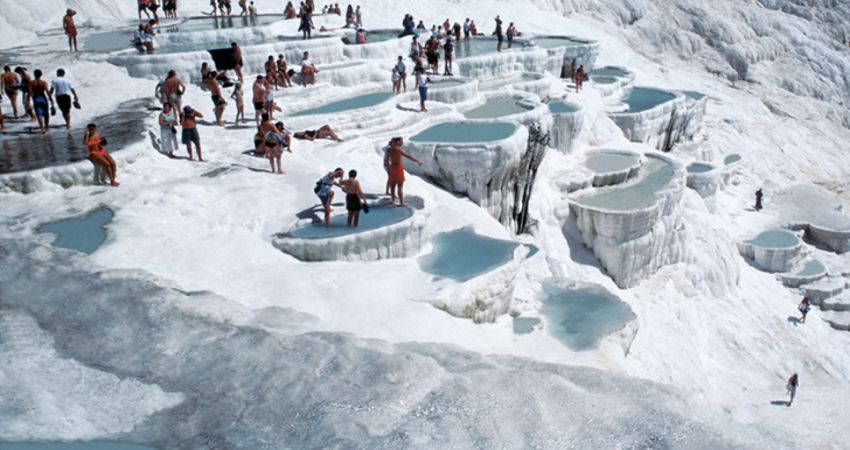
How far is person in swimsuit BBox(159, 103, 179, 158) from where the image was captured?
458 inches

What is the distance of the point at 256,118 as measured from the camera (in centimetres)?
1420

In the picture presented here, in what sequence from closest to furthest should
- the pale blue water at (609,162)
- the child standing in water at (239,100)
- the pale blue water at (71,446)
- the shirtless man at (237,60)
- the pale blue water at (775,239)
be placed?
the pale blue water at (71,446)
the child standing in water at (239,100)
the shirtless man at (237,60)
the pale blue water at (609,162)
the pale blue water at (775,239)

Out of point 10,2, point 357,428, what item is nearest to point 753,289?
point 357,428

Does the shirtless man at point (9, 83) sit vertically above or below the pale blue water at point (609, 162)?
above

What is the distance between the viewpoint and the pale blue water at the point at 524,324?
35.0 feet

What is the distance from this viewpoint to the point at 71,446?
5281 millimetres

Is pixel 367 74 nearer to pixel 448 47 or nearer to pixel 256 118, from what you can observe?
pixel 448 47

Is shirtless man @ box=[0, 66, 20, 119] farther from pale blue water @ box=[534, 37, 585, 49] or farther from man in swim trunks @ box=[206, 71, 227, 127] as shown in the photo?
pale blue water @ box=[534, 37, 585, 49]

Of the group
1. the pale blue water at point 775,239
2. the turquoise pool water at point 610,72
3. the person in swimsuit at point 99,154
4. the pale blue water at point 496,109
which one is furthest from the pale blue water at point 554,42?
the person in swimsuit at point 99,154

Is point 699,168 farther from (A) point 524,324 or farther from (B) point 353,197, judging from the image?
(B) point 353,197

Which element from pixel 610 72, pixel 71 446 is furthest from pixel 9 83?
pixel 610 72

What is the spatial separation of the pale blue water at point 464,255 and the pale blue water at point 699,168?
12399 mm

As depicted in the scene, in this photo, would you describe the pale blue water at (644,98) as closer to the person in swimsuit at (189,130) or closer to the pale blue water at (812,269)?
the pale blue water at (812,269)

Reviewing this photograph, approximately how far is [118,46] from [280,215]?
10.4 meters
